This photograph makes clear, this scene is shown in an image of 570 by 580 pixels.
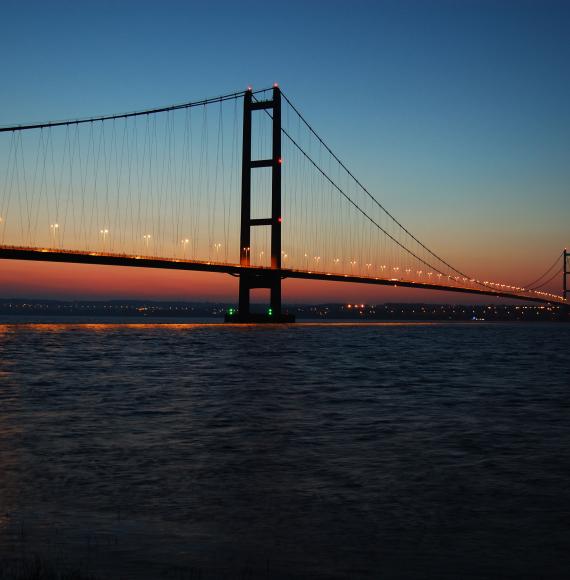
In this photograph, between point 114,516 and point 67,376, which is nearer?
point 114,516

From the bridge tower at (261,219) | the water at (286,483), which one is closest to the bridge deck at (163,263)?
the bridge tower at (261,219)

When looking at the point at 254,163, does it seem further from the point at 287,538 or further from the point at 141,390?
the point at 287,538

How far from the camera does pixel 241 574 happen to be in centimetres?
554

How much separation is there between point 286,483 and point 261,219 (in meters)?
70.5

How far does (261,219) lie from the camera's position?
78.6 meters

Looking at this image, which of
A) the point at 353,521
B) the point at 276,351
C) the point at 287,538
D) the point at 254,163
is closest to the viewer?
the point at 287,538

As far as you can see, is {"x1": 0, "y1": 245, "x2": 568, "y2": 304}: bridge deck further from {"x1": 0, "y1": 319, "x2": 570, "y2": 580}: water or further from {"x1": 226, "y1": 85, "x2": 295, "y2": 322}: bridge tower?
{"x1": 0, "y1": 319, "x2": 570, "y2": 580}: water

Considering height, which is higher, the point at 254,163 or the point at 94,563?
the point at 254,163

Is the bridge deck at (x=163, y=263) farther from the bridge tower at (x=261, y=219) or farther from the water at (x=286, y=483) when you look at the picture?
the water at (x=286, y=483)

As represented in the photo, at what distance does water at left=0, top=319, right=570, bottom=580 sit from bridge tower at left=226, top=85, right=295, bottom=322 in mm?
56881

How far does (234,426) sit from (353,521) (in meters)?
6.78

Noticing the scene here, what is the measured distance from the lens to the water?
5.96 metres

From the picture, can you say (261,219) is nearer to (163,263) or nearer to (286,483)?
(163,263)

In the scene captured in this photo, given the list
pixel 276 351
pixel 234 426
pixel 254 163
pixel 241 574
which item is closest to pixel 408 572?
pixel 241 574
